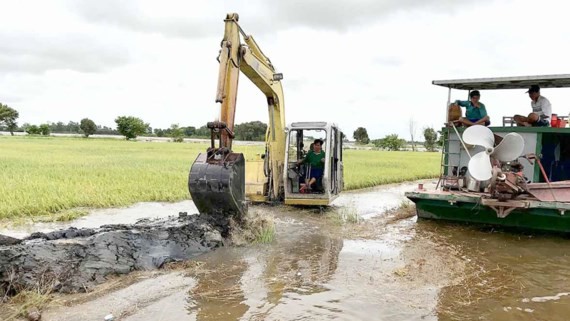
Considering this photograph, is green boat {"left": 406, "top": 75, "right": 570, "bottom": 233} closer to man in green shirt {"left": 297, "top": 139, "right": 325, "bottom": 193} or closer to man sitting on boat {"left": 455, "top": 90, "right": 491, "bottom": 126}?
man sitting on boat {"left": 455, "top": 90, "right": 491, "bottom": 126}

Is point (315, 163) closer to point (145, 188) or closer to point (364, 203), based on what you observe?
point (364, 203)

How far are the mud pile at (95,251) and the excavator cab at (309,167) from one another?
3.61 m

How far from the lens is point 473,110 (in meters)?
9.88

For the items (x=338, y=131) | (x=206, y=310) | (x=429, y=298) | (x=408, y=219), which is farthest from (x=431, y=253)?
(x=338, y=131)

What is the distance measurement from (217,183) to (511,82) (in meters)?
6.78

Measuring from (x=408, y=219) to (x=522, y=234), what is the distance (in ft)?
7.57

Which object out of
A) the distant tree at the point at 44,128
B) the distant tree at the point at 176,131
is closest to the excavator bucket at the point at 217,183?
the distant tree at the point at 176,131

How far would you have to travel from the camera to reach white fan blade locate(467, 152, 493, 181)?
24.9ft

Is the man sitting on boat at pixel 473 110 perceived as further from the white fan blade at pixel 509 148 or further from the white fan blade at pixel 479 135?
the white fan blade at pixel 509 148

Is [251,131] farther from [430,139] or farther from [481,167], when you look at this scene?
[481,167]

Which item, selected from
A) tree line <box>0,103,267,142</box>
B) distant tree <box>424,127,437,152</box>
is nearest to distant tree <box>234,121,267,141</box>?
tree line <box>0,103,267,142</box>

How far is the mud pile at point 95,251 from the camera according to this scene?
4586 millimetres

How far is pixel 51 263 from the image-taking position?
188 inches

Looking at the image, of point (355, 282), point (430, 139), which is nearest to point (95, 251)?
point (355, 282)
